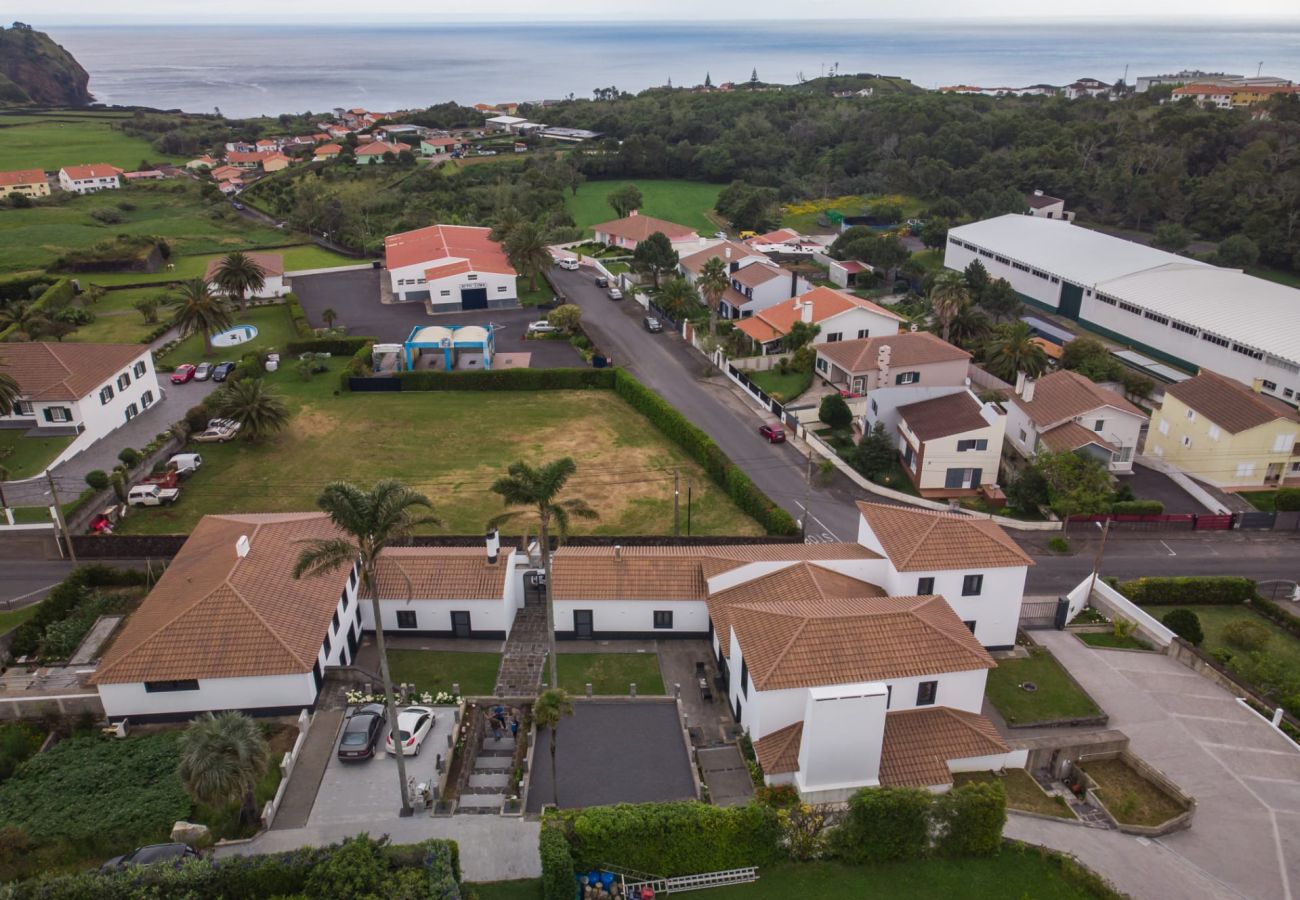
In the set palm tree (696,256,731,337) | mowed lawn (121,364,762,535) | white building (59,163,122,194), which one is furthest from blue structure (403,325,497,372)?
white building (59,163,122,194)

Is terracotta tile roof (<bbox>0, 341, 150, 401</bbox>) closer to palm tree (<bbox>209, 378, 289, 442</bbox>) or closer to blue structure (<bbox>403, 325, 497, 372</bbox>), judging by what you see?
palm tree (<bbox>209, 378, 289, 442</bbox>)

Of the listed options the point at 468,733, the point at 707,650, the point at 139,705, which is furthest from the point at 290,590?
the point at 707,650

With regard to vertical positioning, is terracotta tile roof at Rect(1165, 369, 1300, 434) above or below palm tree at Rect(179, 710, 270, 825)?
above

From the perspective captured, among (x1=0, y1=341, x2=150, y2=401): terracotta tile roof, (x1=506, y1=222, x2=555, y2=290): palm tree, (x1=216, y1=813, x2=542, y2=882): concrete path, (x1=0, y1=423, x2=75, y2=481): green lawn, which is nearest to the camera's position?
(x1=216, y1=813, x2=542, y2=882): concrete path

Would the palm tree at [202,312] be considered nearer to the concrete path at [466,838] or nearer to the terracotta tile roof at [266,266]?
the terracotta tile roof at [266,266]

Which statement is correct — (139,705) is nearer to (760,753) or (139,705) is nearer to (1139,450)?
(760,753)

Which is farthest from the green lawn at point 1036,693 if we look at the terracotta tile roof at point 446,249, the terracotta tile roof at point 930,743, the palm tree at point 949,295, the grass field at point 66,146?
the grass field at point 66,146
